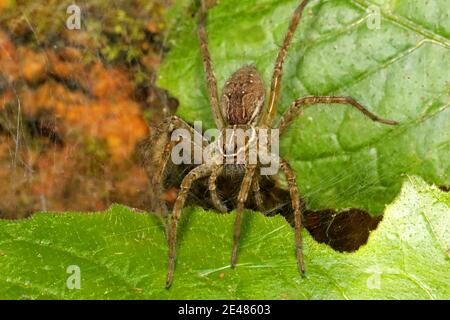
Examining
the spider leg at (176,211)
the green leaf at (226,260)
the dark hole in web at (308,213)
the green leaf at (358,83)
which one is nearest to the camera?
the green leaf at (226,260)

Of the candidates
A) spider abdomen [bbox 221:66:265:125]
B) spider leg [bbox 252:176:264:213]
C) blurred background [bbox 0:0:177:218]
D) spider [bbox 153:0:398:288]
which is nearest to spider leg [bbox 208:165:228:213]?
spider [bbox 153:0:398:288]

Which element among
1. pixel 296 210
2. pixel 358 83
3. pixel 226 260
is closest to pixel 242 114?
pixel 358 83

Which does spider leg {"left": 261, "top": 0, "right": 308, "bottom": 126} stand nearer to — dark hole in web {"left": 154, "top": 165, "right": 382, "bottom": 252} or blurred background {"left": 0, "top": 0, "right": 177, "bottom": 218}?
dark hole in web {"left": 154, "top": 165, "right": 382, "bottom": 252}

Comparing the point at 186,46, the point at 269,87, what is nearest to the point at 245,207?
the point at 269,87

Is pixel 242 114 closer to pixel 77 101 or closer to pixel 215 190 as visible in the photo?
pixel 215 190

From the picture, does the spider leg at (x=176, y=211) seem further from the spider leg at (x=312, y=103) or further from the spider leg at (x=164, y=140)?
the spider leg at (x=312, y=103)

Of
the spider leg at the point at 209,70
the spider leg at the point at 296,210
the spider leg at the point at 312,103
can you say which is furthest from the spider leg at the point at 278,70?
the spider leg at the point at 296,210

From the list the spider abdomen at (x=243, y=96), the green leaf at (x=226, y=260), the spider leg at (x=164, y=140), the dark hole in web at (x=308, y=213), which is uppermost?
the spider abdomen at (x=243, y=96)
